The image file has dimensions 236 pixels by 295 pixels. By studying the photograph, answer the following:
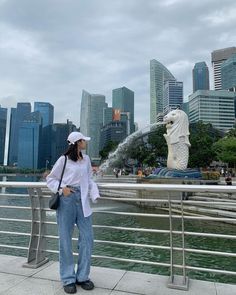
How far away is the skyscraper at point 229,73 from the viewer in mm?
154500

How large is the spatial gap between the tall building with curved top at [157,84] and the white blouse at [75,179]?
146 metres

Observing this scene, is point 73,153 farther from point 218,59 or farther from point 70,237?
point 218,59

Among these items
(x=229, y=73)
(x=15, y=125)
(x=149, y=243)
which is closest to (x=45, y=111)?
(x=15, y=125)

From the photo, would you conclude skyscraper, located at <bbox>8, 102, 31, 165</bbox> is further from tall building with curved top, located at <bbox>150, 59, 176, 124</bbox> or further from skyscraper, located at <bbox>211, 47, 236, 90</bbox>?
skyscraper, located at <bbox>211, 47, 236, 90</bbox>

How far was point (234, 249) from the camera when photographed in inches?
386

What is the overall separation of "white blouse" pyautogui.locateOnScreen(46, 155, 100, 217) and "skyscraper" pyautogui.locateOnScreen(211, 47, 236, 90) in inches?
6948

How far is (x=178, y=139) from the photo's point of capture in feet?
86.5

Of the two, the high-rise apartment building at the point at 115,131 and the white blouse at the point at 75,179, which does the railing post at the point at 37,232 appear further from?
the high-rise apartment building at the point at 115,131

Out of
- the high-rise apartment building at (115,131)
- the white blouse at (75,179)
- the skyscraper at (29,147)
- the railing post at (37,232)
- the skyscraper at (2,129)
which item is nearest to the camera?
the white blouse at (75,179)

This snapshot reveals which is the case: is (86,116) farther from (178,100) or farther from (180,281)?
(180,281)

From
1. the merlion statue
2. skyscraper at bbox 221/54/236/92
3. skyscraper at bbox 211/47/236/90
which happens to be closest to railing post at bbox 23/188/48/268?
the merlion statue

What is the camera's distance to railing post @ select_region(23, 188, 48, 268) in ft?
14.4

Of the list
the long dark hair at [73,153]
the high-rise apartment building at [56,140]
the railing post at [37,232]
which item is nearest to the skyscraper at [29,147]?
the high-rise apartment building at [56,140]

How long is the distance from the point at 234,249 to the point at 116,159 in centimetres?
4680
